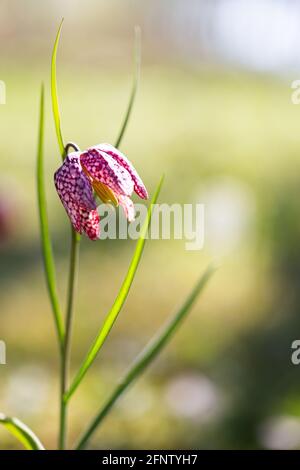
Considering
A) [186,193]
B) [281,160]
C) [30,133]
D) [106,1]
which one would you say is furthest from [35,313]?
[106,1]

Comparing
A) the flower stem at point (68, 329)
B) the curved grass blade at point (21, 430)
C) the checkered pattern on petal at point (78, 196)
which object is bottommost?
the curved grass blade at point (21, 430)

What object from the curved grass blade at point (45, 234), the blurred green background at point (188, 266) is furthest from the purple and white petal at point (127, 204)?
the blurred green background at point (188, 266)

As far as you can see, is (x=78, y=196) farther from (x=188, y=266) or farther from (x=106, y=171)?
(x=188, y=266)

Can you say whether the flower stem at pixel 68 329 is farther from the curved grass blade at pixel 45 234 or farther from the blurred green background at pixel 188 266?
the blurred green background at pixel 188 266

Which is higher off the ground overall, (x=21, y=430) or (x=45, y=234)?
(x=45, y=234)

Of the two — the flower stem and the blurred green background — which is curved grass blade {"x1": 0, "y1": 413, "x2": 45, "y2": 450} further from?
the blurred green background

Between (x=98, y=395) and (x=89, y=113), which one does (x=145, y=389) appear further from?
(x=89, y=113)

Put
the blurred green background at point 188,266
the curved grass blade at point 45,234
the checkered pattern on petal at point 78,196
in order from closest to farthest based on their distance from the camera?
→ the checkered pattern on petal at point 78,196 < the curved grass blade at point 45,234 < the blurred green background at point 188,266

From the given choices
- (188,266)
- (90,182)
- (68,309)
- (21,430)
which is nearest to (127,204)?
(90,182)
